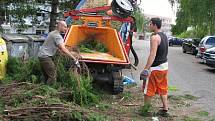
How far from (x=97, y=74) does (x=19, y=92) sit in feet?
10.2

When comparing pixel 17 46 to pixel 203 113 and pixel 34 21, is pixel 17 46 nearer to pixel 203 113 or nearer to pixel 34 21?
pixel 203 113

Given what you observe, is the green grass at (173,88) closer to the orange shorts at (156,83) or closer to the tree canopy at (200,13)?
the orange shorts at (156,83)

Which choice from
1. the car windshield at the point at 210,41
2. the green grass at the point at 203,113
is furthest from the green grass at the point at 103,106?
the car windshield at the point at 210,41

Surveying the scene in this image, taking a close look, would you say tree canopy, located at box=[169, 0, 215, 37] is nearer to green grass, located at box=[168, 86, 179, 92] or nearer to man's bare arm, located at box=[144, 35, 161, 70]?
green grass, located at box=[168, 86, 179, 92]

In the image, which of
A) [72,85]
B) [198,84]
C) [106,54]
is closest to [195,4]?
[198,84]

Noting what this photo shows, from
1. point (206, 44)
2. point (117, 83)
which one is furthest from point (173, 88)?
point (206, 44)

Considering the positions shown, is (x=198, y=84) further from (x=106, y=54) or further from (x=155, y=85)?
(x=155, y=85)

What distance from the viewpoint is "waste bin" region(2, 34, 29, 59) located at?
529 inches

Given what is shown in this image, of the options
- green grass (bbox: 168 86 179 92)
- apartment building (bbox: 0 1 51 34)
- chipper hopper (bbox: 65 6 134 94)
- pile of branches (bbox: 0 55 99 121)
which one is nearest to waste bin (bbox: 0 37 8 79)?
pile of branches (bbox: 0 55 99 121)

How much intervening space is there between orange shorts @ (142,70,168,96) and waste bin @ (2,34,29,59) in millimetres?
5350

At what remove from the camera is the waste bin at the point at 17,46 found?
1344cm

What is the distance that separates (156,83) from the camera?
8.91 m

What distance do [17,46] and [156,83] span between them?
6.18 meters

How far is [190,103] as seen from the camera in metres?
10.7
